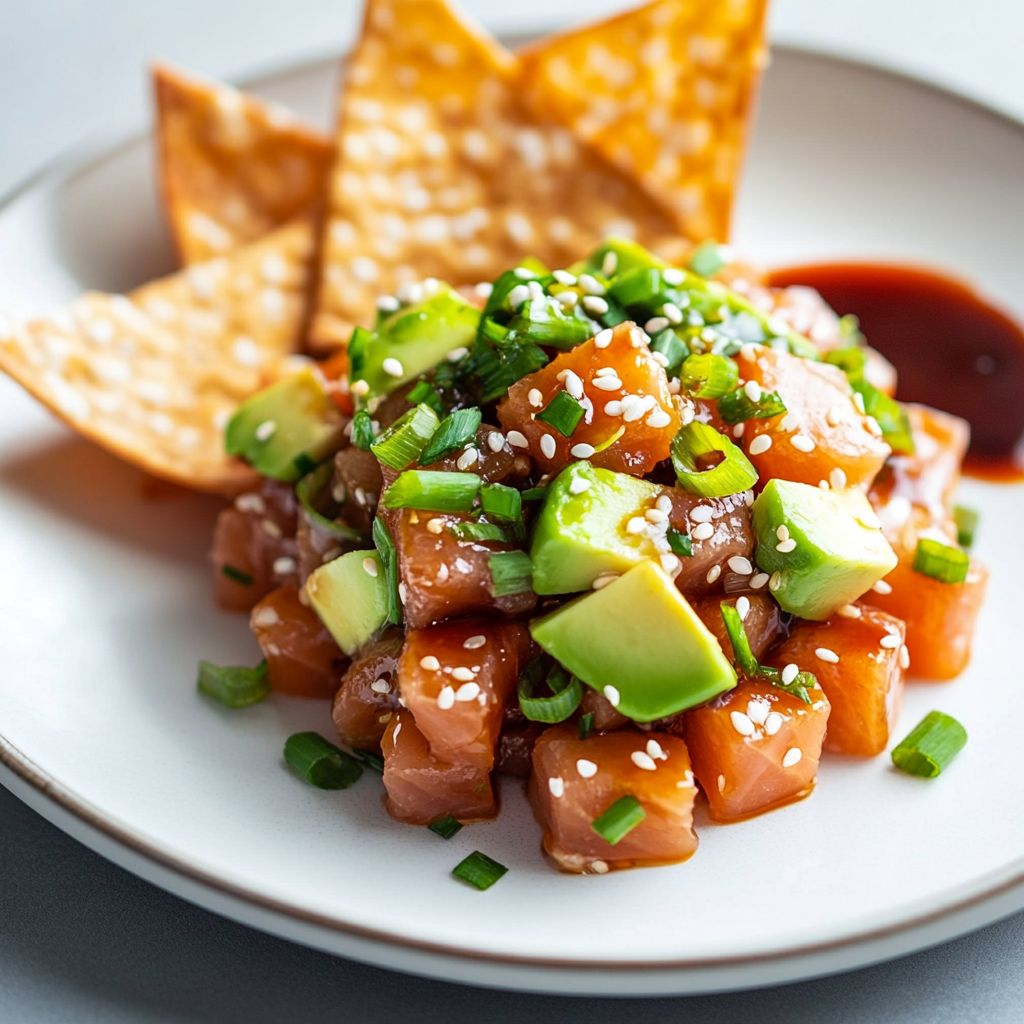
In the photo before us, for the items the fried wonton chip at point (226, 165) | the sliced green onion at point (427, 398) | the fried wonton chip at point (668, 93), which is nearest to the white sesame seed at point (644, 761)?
the sliced green onion at point (427, 398)

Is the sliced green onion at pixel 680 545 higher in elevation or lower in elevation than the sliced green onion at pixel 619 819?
higher

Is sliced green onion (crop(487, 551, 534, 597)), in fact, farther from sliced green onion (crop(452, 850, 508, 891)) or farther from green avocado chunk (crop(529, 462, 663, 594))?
sliced green onion (crop(452, 850, 508, 891))

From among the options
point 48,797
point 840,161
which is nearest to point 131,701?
point 48,797

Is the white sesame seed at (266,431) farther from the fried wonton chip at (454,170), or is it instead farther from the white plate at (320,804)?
the fried wonton chip at (454,170)

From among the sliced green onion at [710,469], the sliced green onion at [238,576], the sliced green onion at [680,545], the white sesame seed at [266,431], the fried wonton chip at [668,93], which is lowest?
the sliced green onion at [238,576]

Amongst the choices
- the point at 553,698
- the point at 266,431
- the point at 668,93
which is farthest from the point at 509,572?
the point at 668,93

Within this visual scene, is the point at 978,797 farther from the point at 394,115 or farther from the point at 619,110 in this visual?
the point at 394,115
